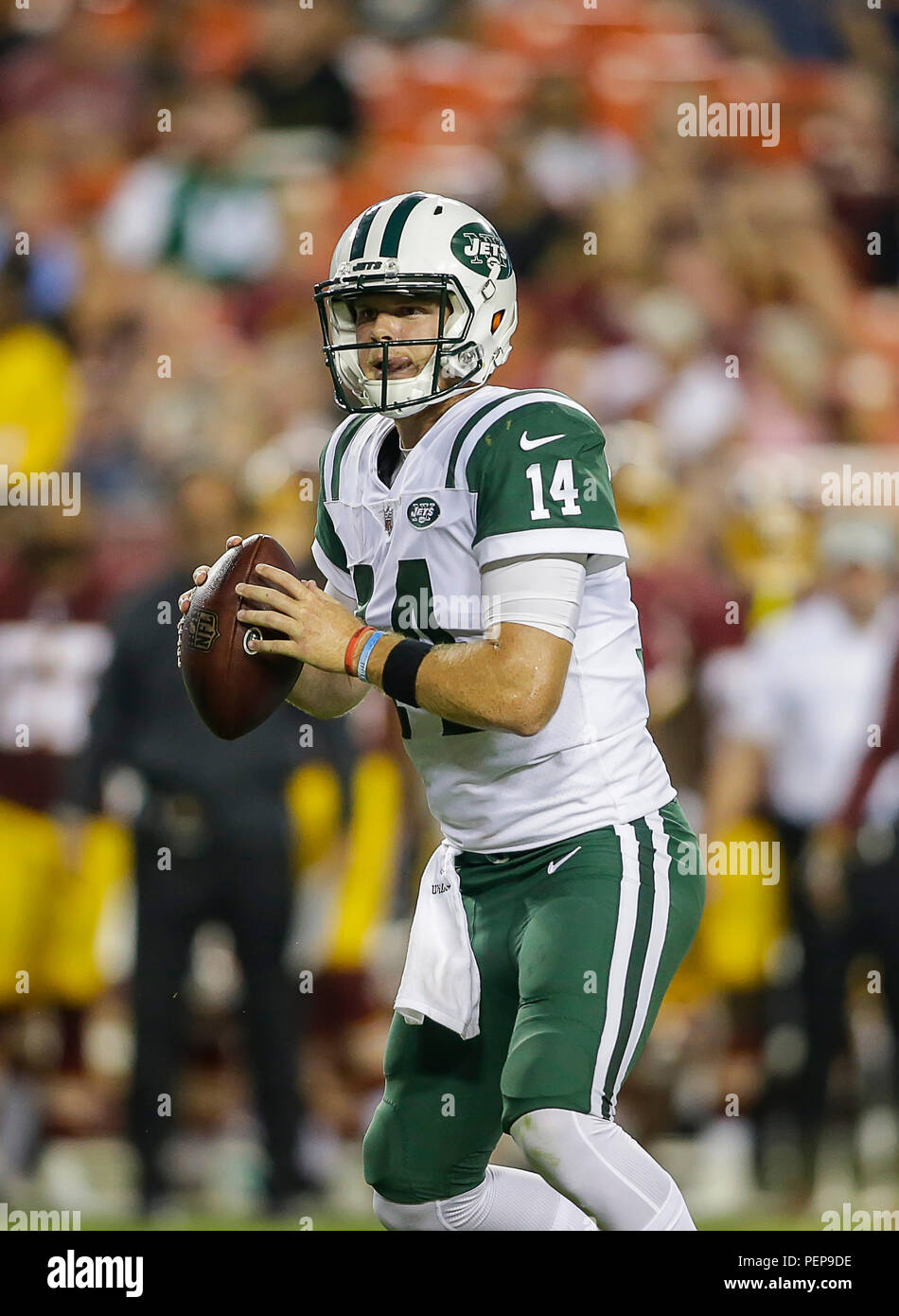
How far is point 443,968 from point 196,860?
4.94 feet

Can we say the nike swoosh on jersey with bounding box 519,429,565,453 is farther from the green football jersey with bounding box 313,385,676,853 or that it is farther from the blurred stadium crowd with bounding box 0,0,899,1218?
the blurred stadium crowd with bounding box 0,0,899,1218

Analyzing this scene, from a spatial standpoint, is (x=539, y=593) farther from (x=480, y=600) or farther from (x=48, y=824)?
(x=48, y=824)

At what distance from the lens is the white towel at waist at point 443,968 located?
7.28 feet

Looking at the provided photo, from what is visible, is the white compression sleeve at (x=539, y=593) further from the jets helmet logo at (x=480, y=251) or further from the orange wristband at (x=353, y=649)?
the jets helmet logo at (x=480, y=251)

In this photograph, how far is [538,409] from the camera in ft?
7.10

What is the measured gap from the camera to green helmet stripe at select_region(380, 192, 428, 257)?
2289 millimetres

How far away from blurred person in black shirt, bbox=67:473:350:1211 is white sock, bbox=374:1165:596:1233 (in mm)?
1267

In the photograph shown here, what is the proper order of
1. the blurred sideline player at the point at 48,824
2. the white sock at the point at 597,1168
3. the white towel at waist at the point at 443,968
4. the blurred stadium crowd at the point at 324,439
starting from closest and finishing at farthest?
the white sock at the point at 597,1168 < the white towel at waist at the point at 443,968 < the blurred stadium crowd at the point at 324,439 < the blurred sideline player at the point at 48,824

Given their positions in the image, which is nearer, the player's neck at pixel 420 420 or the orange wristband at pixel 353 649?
the orange wristband at pixel 353 649

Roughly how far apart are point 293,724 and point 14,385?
164cm

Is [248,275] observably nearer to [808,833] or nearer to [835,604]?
[835,604]

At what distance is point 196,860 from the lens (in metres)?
3.63

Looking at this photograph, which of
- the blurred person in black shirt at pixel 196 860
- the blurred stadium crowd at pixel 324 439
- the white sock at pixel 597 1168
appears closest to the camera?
the white sock at pixel 597 1168

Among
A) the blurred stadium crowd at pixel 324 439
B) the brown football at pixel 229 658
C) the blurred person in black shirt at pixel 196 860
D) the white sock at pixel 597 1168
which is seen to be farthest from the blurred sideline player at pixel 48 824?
the white sock at pixel 597 1168
